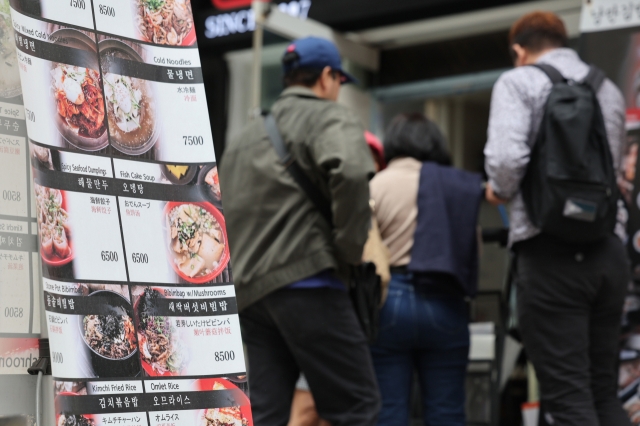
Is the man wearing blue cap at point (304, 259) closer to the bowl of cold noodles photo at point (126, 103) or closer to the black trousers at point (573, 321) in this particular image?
the black trousers at point (573, 321)

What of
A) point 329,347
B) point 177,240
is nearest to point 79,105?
point 177,240

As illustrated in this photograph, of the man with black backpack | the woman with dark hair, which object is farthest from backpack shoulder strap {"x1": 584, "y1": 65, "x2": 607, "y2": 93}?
the woman with dark hair

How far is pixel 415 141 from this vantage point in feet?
13.5

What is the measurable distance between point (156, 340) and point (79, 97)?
1.95 feet

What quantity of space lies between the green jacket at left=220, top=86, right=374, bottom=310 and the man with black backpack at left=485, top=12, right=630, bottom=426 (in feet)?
2.07

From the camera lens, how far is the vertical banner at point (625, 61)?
4223 mm

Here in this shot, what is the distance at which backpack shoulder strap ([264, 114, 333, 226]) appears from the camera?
10.8 ft

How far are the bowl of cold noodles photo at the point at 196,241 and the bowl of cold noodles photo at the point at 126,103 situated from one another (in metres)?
0.18

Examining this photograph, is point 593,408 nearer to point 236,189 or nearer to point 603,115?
point 603,115

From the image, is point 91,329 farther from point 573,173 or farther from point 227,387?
point 573,173

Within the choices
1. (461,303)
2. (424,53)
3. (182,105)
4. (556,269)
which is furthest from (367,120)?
(182,105)

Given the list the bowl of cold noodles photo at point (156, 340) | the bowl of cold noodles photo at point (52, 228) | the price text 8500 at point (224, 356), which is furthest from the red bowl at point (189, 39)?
the price text 8500 at point (224, 356)

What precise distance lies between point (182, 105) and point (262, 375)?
1449 mm

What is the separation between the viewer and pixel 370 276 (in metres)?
3.50
